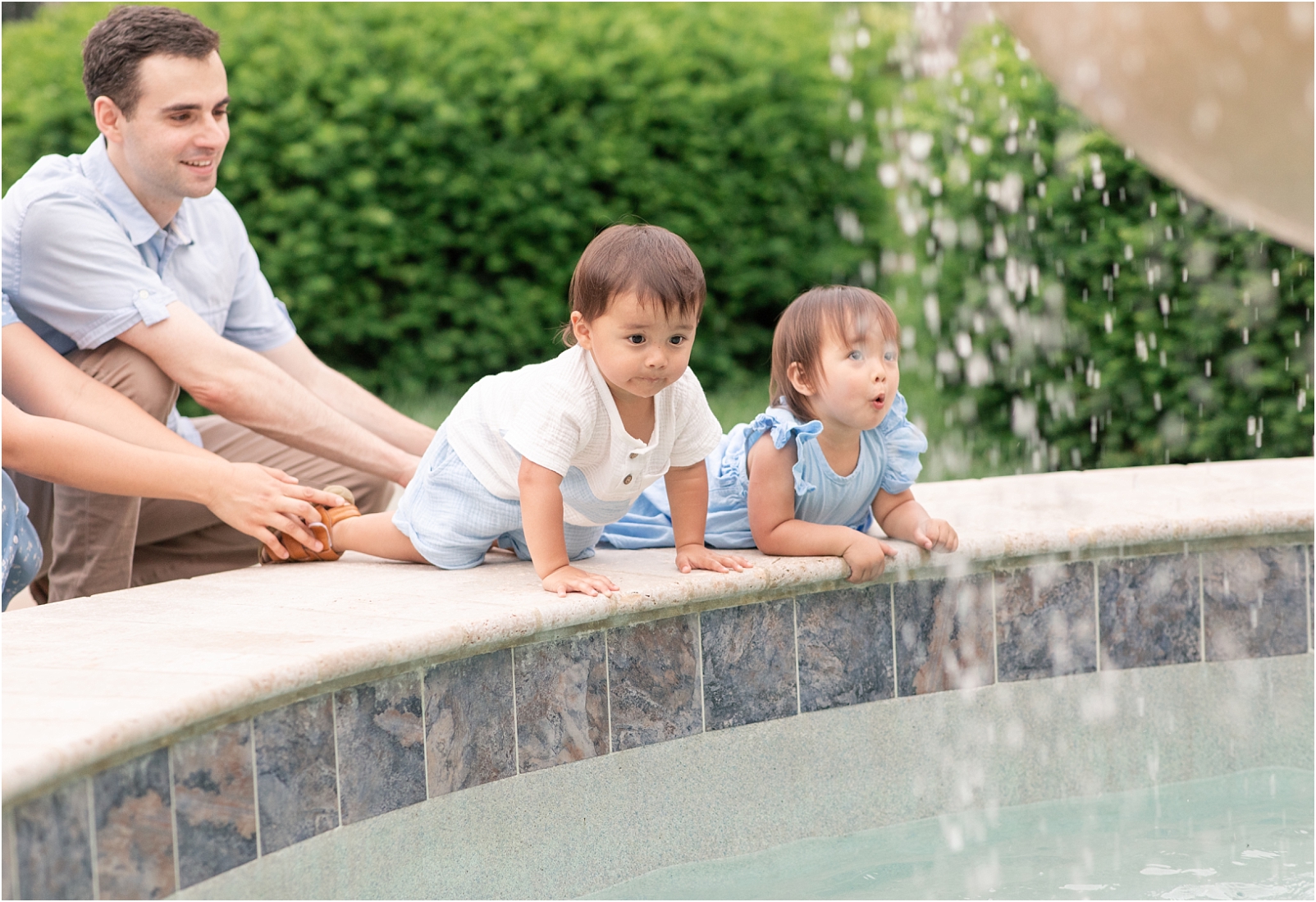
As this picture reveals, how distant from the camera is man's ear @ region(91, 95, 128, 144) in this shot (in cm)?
343

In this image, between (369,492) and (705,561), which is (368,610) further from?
(369,492)

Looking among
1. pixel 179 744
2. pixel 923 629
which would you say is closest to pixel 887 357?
pixel 923 629

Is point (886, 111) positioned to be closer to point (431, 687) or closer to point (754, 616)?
point (754, 616)

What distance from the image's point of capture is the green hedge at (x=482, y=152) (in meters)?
7.51

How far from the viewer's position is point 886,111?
8.45m

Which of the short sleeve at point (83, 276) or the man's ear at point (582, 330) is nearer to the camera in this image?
the man's ear at point (582, 330)

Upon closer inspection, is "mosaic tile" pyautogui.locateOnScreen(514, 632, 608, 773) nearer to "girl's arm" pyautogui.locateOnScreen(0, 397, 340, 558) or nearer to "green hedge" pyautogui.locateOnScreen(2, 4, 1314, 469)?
"girl's arm" pyautogui.locateOnScreen(0, 397, 340, 558)

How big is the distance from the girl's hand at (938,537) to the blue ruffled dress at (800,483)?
15 centimetres

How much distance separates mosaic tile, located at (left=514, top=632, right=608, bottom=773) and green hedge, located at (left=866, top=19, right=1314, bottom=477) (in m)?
3.75

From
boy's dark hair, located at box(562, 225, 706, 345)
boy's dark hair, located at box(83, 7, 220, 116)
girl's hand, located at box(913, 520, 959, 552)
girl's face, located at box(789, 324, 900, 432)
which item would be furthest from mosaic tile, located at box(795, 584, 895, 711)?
boy's dark hair, located at box(83, 7, 220, 116)

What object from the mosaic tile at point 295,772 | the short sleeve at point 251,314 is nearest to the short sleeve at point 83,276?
the short sleeve at point 251,314

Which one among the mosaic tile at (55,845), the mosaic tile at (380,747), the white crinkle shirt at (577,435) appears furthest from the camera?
the white crinkle shirt at (577,435)

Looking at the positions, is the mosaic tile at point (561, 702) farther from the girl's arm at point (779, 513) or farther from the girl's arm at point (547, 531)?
the girl's arm at point (779, 513)

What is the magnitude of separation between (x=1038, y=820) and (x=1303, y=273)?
3.33 m
